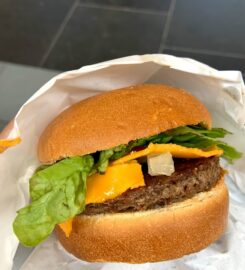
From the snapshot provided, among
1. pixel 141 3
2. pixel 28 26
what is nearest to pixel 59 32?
pixel 28 26

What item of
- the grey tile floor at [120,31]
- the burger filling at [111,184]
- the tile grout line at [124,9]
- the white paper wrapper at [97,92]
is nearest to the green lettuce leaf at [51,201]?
the burger filling at [111,184]

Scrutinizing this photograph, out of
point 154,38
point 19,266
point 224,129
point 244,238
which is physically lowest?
point 154,38

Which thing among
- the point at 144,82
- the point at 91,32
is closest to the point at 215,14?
the point at 91,32

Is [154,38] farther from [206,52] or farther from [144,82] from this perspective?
[144,82]

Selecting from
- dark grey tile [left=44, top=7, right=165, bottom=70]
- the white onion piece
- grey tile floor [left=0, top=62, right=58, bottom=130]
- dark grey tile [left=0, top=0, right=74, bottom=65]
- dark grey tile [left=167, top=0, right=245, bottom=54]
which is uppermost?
the white onion piece

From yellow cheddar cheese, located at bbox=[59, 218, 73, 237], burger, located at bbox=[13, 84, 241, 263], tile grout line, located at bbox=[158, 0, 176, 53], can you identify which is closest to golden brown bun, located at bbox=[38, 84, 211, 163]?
burger, located at bbox=[13, 84, 241, 263]

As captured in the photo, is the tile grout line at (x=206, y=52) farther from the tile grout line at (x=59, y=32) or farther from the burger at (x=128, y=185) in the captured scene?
the burger at (x=128, y=185)

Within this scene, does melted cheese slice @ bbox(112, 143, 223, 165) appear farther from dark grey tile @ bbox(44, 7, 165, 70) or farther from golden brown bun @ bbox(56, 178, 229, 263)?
dark grey tile @ bbox(44, 7, 165, 70)
